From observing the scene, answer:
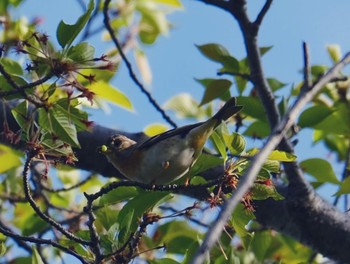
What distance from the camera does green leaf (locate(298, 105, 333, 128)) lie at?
4.52 metres

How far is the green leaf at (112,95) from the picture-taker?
4.64 m

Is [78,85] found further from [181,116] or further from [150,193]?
[181,116]

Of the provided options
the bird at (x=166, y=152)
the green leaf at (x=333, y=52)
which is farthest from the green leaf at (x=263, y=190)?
the green leaf at (x=333, y=52)

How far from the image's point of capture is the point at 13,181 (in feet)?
18.1

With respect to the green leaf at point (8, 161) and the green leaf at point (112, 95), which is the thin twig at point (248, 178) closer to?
the green leaf at point (112, 95)

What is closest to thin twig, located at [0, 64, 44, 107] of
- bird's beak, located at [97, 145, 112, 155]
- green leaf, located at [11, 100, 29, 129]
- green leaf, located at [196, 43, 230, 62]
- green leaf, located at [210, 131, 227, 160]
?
green leaf, located at [11, 100, 29, 129]

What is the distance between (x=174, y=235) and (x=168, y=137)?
76 centimetres

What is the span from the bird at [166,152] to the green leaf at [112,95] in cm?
22

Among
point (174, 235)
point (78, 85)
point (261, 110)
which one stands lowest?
point (174, 235)

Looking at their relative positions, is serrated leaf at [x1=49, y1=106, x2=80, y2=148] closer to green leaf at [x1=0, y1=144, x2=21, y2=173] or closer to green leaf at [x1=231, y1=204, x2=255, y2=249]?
green leaf at [x1=231, y1=204, x2=255, y2=249]

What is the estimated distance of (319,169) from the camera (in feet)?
14.8

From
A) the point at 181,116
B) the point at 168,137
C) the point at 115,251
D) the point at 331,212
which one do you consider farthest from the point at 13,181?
the point at 115,251

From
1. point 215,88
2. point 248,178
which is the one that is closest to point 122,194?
point 215,88

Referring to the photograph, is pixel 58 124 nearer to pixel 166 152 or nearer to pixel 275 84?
pixel 166 152
